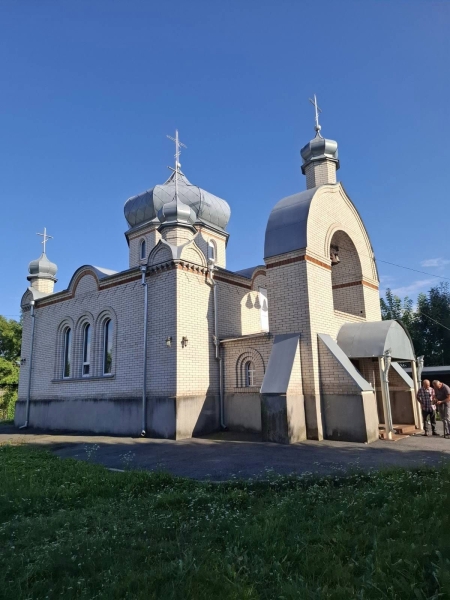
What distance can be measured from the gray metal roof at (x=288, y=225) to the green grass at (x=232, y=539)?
6.40 metres

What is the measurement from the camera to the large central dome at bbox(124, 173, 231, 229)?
17031mm

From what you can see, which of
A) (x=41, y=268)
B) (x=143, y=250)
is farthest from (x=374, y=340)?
(x=41, y=268)

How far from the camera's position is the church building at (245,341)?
391 inches

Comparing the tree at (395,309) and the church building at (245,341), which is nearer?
the church building at (245,341)

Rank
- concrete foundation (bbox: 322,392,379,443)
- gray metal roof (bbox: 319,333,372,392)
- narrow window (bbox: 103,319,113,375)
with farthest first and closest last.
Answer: narrow window (bbox: 103,319,113,375) < gray metal roof (bbox: 319,333,372,392) < concrete foundation (bbox: 322,392,379,443)

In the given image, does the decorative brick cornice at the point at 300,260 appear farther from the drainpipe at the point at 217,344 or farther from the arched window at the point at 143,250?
the arched window at the point at 143,250

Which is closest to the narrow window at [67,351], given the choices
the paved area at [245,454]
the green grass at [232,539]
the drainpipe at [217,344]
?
the paved area at [245,454]

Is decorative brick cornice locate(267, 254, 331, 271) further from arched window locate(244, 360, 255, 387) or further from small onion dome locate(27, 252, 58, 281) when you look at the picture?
small onion dome locate(27, 252, 58, 281)

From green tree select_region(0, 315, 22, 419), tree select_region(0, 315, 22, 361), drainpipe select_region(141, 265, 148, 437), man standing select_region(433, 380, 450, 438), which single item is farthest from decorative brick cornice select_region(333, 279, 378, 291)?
tree select_region(0, 315, 22, 361)

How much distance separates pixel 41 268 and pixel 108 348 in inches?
242

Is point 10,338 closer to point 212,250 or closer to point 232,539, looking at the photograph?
point 212,250

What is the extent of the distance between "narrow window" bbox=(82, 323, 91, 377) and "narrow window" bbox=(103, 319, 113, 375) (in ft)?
2.82

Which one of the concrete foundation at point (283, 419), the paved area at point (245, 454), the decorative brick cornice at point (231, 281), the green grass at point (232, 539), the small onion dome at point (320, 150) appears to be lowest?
the green grass at point (232, 539)

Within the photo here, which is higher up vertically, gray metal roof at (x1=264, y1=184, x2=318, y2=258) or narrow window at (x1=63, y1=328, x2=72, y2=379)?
gray metal roof at (x1=264, y1=184, x2=318, y2=258)
